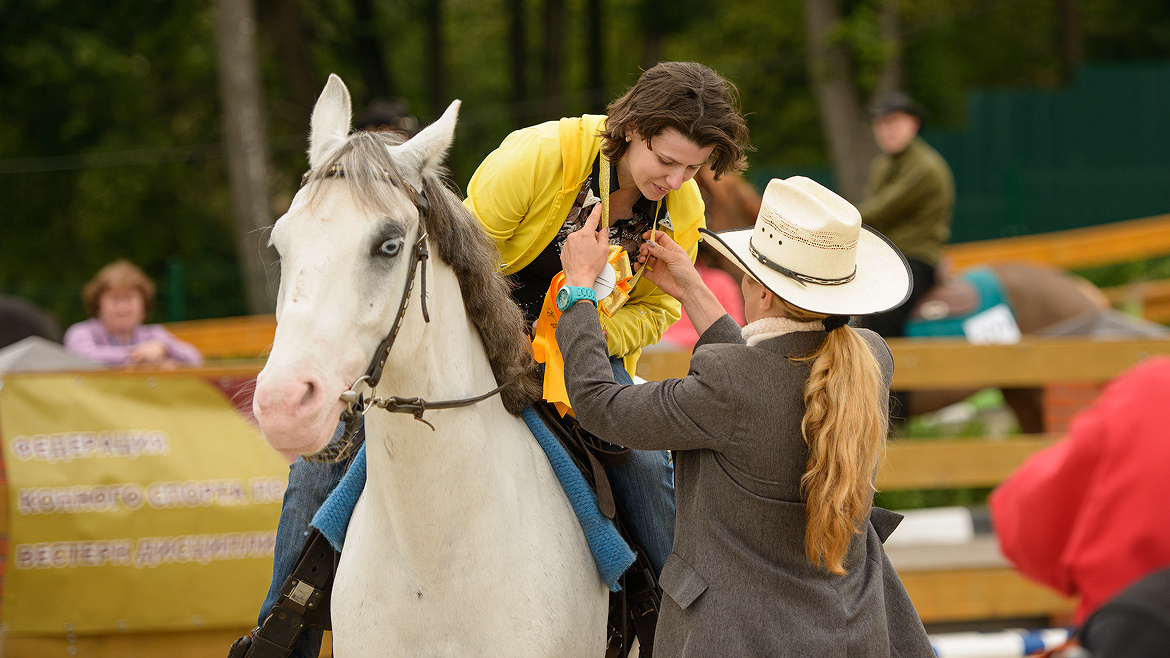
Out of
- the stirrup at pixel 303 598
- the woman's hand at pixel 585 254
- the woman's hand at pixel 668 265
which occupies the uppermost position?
the woman's hand at pixel 585 254

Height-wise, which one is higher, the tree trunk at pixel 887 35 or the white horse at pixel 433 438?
the white horse at pixel 433 438

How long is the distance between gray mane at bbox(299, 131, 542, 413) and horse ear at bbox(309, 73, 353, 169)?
11 cm

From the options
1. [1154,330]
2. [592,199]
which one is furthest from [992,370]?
[592,199]

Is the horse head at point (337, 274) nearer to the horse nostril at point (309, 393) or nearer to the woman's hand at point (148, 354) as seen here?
the horse nostril at point (309, 393)

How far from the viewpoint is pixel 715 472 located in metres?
2.46

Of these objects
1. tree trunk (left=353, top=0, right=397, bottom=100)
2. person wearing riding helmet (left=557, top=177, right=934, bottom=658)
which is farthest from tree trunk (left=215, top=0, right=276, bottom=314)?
person wearing riding helmet (left=557, top=177, right=934, bottom=658)

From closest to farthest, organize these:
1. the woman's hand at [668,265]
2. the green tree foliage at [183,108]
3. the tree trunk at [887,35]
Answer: the woman's hand at [668,265] → the green tree foliage at [183,108] → the tree trunk at [887,35]

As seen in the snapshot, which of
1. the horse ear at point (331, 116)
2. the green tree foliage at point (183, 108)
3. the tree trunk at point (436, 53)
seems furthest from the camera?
the tree trunk at point (436, 53)

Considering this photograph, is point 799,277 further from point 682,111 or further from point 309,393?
point 309,393

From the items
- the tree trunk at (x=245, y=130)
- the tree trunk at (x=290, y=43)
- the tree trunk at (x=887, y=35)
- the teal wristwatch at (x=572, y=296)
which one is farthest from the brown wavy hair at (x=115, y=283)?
the tree trunk at (x=887, y=35)

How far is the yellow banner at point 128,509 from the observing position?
15.8 feet

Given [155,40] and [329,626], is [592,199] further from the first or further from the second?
[155,40]

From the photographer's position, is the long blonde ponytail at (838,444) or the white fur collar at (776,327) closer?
the long blonde ponytail at (838,444)

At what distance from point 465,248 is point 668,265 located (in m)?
0.61
